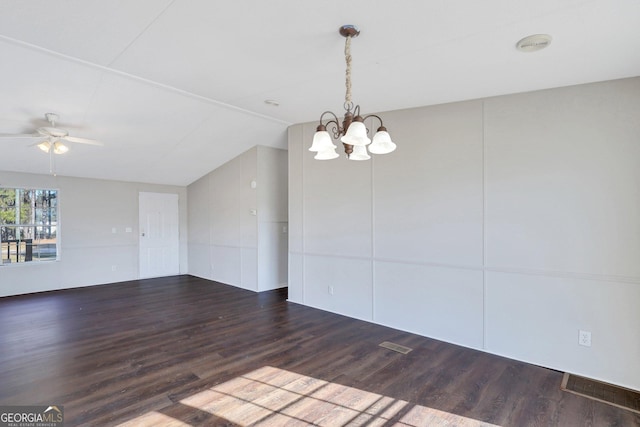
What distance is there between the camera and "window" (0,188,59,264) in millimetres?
5898

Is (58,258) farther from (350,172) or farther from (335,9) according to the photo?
(335,9)

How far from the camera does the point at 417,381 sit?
9.52ft

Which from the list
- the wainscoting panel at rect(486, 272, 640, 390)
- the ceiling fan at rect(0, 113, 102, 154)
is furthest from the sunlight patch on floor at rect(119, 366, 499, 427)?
the ceiling fan at rect(0, 113, 102, 154)

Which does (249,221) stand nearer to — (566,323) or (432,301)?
(432,301)

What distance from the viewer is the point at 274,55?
2.79 meters

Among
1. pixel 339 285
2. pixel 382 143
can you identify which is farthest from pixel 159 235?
pixel 382 143

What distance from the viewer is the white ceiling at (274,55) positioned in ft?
6.99

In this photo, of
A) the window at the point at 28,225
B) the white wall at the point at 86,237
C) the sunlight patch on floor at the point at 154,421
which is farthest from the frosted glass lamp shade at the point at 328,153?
the window at the point at 28,225

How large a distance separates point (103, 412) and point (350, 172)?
3.68 m

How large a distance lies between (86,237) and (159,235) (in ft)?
4.74

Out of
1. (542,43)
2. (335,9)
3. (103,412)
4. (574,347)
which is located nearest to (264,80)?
(335,9)

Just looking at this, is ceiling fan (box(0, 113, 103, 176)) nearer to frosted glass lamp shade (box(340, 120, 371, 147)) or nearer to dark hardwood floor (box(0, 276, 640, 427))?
dark hardwood floor (box(0, 276, 640, 427))

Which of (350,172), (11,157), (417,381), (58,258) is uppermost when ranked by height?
(11,157)

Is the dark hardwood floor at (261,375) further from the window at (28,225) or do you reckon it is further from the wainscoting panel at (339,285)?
the window at (28,225)
